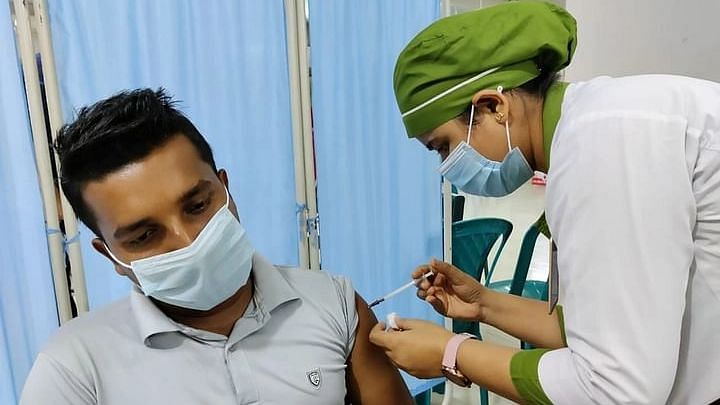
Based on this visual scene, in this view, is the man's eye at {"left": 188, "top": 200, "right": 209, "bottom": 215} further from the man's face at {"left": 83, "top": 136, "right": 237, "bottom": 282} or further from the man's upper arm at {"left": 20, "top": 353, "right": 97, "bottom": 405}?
the man's upper arm at {"left": 20, "top": 353, "right": 97, "bottom": 405}

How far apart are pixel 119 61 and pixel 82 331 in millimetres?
995

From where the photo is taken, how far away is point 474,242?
2770mm

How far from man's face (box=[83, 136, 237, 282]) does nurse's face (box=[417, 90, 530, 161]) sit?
521 millimetres

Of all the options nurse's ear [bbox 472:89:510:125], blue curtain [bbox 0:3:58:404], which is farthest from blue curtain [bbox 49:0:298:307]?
nurse's ear [bbox 472:89:510:125]

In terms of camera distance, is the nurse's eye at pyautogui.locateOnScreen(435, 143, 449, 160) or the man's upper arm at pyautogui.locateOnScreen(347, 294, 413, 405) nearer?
the nurse's eye at pyautogui.locateOnScreen(435, 143, 449, 160)

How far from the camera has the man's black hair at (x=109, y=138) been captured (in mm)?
1059

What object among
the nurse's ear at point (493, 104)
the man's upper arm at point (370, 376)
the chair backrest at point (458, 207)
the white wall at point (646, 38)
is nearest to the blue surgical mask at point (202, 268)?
the man's upper arm at point (370, 376)

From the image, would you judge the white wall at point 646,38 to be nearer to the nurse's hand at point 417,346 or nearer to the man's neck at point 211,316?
the nurse's hand at point 417,346

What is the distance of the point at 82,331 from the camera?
111cm

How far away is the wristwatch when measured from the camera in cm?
109

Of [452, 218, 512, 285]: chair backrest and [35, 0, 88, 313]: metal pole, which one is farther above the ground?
[35, 0, 88, 313]: metal pole

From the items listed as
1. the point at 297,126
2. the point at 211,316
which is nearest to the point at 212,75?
the point at 297,126

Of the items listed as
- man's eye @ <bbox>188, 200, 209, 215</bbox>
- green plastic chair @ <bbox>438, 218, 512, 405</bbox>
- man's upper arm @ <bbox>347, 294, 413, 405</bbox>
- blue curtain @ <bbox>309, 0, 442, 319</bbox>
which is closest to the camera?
man's eye @ <bbox>188, 200, 209, 215</bbox>

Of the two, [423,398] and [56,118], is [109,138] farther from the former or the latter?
[423,398]
